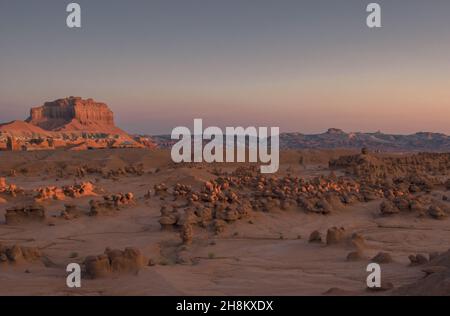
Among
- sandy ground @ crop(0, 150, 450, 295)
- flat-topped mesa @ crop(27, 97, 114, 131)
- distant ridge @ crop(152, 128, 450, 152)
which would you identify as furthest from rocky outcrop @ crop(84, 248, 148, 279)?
flat-topped mesa @ crop(27, 97, 114, 131)

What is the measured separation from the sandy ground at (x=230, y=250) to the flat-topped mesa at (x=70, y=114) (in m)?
80.1

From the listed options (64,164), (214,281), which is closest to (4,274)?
(214,281)

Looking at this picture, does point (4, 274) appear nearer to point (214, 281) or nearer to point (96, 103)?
point (214, 281)

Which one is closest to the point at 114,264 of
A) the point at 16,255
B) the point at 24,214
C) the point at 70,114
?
the point at 16,255

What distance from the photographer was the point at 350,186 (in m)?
15.1

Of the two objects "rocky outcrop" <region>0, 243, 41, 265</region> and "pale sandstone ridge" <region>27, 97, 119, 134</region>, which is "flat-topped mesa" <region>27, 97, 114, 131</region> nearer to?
"pale sandstone ridge" <region>27, 97, 119, 134</region>

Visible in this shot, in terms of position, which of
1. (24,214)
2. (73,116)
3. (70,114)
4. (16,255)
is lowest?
(24,214)

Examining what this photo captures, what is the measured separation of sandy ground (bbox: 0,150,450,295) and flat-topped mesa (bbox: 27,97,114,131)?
8006cm

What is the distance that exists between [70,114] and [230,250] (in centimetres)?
9204

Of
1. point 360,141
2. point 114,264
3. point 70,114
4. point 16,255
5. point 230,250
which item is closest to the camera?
point 114,264

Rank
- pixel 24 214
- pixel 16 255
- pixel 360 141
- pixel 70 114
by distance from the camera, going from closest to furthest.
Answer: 1. pixel 16 255
2. pixel 24 214
3. pixel 360 141
4. pixel 70 114

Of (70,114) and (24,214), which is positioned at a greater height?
(70,114)

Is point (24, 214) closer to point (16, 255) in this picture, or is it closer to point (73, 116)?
point (16, 255)

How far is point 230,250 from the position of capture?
7.73 m
